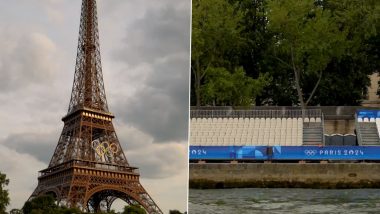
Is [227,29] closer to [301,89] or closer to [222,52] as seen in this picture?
[222,52]

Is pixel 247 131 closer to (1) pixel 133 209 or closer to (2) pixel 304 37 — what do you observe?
(2) pixel 304 37

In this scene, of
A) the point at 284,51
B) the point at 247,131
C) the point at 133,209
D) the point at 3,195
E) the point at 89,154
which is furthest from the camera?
the point at 284,51

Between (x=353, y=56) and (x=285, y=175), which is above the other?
(x=353, y=56)

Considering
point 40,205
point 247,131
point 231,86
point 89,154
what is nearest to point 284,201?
point 89,154

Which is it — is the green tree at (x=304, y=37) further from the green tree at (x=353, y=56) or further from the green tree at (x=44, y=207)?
the green tree at (x=44, y=207)

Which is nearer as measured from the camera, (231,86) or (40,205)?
(40,205)

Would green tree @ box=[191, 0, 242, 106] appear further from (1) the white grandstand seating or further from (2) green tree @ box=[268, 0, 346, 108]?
(1) the white grandstand seating

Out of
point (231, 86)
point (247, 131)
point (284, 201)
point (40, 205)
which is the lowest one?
point (284, 201)
